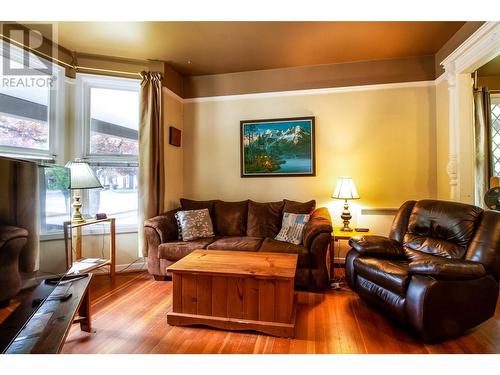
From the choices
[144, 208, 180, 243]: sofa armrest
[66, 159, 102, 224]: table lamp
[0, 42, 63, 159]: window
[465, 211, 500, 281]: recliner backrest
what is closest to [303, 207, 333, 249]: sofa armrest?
[465, 211, 500, 281]: recliner backrest

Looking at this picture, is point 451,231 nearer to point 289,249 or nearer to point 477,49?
point 289,249

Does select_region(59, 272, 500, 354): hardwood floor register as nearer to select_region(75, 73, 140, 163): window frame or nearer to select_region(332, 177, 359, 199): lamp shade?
select_region(332, 177, 359, 199): lamp shade

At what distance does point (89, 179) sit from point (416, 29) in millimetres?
3564

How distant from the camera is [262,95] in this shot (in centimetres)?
343

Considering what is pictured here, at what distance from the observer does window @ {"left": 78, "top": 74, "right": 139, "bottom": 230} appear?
2926mm

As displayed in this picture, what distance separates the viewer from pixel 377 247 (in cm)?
217

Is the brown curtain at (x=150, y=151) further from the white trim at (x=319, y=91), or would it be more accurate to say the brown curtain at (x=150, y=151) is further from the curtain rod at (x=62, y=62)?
the white trim at (x=319, y=91)

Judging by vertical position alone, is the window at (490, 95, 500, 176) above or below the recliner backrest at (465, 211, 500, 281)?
above

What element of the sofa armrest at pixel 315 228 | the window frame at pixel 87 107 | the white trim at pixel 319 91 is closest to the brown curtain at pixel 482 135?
the white trim at pixel 319 91

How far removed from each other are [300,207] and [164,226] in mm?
1607

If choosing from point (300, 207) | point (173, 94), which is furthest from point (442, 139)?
point (173, 94)

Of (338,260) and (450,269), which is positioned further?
(338,260)

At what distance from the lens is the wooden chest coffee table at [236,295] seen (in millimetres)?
1740
